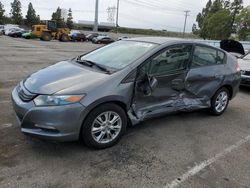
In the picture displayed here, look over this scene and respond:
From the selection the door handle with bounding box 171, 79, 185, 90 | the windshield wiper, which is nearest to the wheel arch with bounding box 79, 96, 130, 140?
the windshield wiper

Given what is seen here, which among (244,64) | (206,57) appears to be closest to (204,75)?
(206,57)

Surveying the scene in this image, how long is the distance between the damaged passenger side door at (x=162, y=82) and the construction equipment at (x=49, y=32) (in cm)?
2910

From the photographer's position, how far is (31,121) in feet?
9.56

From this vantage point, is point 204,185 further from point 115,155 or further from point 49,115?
point 49,115

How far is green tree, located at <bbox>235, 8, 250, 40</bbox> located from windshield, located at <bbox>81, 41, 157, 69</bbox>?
38.3m

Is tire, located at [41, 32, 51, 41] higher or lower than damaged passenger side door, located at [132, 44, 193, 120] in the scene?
lower

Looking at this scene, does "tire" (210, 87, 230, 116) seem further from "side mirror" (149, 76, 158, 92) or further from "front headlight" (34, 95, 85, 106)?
"front headlight" (34, 95, 85, 106)

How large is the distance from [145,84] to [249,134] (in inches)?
83.8

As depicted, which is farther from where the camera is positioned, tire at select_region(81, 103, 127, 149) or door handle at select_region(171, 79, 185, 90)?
door handle at select_region(171, 79, 185, 90)

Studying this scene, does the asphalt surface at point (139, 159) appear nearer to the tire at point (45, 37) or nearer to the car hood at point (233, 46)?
the car hood at point (233, 46)

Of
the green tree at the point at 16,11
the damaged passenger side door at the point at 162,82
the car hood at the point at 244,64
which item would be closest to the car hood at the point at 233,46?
the car hood at the point at 244,64

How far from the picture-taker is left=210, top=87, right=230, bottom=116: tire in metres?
4.78

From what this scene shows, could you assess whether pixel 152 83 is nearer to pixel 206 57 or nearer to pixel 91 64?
pixel 91 64

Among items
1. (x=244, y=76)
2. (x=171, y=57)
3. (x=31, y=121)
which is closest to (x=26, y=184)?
(x=31, y=121)
